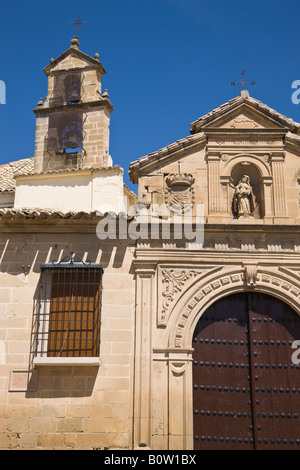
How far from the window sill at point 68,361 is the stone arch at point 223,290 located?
1318 mm

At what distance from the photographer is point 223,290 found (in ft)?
30.5

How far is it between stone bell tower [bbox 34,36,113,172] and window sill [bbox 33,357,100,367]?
572cm

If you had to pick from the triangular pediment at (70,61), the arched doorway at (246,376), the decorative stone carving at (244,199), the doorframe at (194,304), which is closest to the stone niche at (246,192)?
the decorative stone carving at (244,199)

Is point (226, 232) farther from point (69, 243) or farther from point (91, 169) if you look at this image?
point (91, 169)

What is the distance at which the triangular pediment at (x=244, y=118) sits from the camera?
1016 centimetres

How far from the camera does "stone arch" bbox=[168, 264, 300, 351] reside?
359 inches

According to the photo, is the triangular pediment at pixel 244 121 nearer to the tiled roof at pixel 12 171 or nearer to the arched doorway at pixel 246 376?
the arched doorway at pixel 246 376

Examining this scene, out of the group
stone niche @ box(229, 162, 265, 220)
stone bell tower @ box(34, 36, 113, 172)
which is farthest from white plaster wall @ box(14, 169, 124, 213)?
stone niche @ box(229, 162, 265, 220)

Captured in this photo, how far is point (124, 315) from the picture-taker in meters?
9.16

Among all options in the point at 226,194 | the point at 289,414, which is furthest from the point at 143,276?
the point at 289,414

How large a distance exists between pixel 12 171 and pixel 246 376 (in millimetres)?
9299

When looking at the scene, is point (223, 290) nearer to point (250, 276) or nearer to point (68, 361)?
point (250, 276)
